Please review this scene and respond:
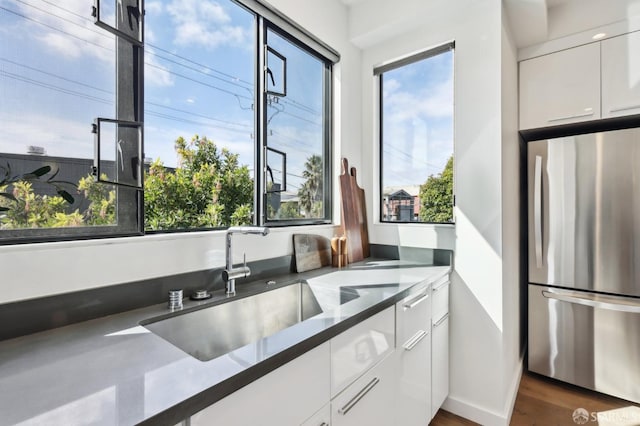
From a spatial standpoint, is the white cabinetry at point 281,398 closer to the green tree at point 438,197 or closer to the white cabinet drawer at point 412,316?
the white cabinet drawer at point 412,316

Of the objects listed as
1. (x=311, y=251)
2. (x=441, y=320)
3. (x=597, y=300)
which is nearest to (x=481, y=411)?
(x=441, y=320)

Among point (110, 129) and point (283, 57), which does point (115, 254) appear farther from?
point (283, 57)

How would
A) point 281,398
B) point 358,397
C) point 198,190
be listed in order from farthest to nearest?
point 198,190 < point 358,397 < point 281,398

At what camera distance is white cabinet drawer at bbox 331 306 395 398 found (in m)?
1.00

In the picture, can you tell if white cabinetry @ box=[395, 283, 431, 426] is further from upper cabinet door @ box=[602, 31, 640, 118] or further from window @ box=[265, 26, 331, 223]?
upper cabinet door @ box=[602, 31, 640, 118]

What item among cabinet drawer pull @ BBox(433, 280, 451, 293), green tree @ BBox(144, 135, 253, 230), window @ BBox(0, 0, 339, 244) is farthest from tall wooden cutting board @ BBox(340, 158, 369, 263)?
green tree @ BBox(144, 135, 253, 230)

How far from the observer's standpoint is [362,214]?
2293 millimetres

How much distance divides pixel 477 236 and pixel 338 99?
4.25 ft

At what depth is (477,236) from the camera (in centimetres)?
183

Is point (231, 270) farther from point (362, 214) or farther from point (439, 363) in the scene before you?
point (439, 363)

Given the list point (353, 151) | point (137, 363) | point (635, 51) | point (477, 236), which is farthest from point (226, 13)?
point (635, 51)

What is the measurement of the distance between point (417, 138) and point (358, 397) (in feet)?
5.67

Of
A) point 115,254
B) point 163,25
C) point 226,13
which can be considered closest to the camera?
point 115,254

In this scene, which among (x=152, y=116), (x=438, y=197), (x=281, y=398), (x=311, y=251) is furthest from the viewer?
(x=438, y=197)
